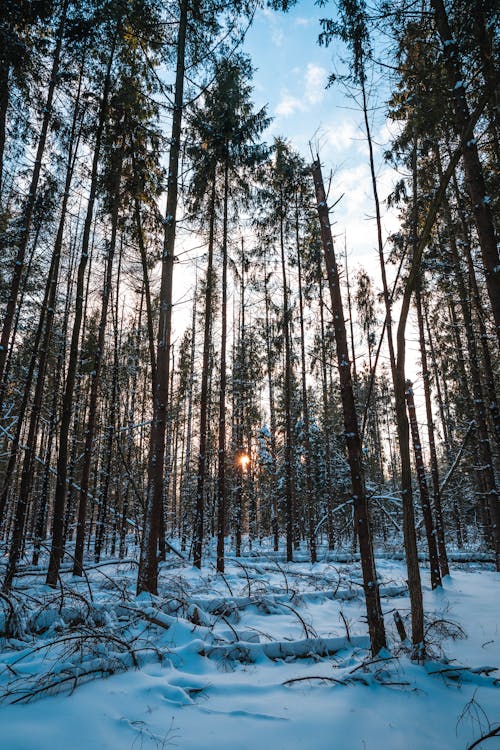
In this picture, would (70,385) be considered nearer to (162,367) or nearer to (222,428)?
(162,367)

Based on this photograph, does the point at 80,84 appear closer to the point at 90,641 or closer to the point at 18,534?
the point at 18,534

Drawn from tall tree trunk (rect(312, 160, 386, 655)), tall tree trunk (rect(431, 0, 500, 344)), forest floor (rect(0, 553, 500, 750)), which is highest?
tall tree trunk (rect(431, 0, 500, 344))

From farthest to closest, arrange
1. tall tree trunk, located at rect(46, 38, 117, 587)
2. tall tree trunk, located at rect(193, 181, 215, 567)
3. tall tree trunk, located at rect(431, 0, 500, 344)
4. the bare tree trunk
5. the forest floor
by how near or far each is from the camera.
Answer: tall tree trunk, located at rect(193, 181, 215, 567), tall tree trunk, located at rect(46, 38, 117, 587), the bare tree trunk, tall tree trunk, located at rect(431, 0, 500, 344), the forest floor

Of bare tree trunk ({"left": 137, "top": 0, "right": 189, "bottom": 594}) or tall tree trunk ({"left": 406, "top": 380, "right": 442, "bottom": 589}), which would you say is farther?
tall tree trunk ({"left": 406, "top": 380, "right": 442, "bottom": 589})

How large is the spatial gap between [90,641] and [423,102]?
8.64 m

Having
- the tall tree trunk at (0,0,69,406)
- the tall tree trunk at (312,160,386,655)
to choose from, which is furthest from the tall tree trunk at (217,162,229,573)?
the tall tree trunk at (312,160,386,655)

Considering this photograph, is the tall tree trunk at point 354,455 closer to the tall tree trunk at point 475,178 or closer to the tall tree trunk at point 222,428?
the tall tree trunk at point 475,178

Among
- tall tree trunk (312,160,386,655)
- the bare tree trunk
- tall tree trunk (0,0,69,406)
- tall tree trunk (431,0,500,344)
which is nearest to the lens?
tall tree trunk (312,160,386,655)

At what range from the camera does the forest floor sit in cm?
251

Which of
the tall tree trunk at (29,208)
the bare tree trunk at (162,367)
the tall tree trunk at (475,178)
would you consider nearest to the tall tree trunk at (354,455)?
the tall tree trunk at (475,178)

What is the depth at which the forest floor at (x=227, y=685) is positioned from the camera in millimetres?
2510

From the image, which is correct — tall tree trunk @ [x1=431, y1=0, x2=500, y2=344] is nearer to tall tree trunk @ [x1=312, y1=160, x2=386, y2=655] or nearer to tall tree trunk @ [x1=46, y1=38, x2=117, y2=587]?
tall tree trunk @ [x1=312, y1=160, x2=386, y2=655]

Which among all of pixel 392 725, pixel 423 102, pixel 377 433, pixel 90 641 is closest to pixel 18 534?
pixel 90 641

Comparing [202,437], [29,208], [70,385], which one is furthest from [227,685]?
[29,208]
